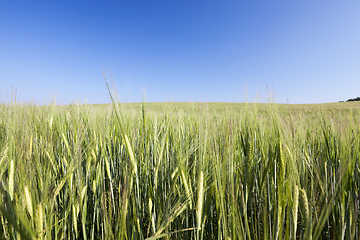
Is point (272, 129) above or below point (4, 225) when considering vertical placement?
above

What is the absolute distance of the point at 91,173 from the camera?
77 centimetres

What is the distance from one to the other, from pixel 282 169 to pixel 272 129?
0.26m

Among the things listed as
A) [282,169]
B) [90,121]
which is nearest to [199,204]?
[282,169]

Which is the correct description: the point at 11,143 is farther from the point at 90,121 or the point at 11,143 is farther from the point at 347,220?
the point at 347,220

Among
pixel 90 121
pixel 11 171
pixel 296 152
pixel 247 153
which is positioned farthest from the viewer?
pixel 90 121

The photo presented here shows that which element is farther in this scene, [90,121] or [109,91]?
Answer: [90,121]

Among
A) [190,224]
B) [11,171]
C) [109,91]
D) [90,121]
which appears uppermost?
[109,91]

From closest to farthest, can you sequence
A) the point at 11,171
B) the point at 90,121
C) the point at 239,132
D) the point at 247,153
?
1. the point at 11,171
2. the point at 247,153
3. the point at 239,132
4. the point at 90,121

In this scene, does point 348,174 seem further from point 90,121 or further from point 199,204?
point 90,121

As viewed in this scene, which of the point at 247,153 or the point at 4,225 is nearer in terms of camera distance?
the point at 4,225

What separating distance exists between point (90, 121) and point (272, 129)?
38.7 inches

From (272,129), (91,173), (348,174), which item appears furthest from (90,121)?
(348,174)

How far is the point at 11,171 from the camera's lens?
1.46ft

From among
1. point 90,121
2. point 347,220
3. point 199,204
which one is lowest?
point 347,220
